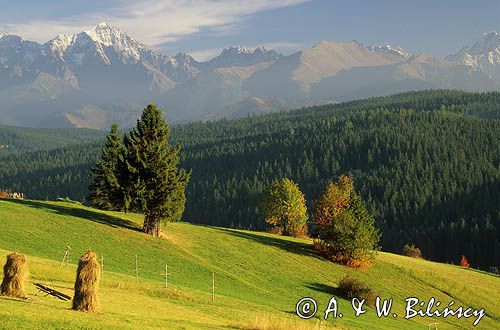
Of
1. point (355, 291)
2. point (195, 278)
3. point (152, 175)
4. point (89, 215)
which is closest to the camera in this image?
point (195, 278)

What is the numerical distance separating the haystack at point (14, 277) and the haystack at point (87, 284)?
12.1 feet

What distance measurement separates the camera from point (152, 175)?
70.4 metres

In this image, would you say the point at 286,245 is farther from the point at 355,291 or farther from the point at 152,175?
the point at 152,175

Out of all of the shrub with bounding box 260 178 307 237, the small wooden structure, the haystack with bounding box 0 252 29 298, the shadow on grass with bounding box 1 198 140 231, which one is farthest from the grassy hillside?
the shrub with bounding box 260 178 307 237

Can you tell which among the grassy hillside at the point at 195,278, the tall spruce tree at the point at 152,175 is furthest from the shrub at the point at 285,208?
the tall spruce tree at the point at 152,175

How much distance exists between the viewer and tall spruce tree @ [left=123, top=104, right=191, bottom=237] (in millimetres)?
69750

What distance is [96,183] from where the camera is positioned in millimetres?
75562

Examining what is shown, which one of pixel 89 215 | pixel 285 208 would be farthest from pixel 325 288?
pixel 285 208

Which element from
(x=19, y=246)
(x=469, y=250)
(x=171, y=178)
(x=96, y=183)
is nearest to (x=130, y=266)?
(x=19, y=246)

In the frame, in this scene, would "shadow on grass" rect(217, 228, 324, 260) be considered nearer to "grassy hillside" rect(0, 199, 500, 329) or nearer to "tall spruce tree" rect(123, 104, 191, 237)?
"grassy hillside" rect(0, 199, 500, 329)

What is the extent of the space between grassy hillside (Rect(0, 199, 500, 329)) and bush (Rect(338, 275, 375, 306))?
86.3 inches

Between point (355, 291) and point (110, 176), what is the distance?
108 feet

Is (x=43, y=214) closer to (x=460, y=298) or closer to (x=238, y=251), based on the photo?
(x=238, y=251)

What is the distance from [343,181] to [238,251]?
48.0 m
